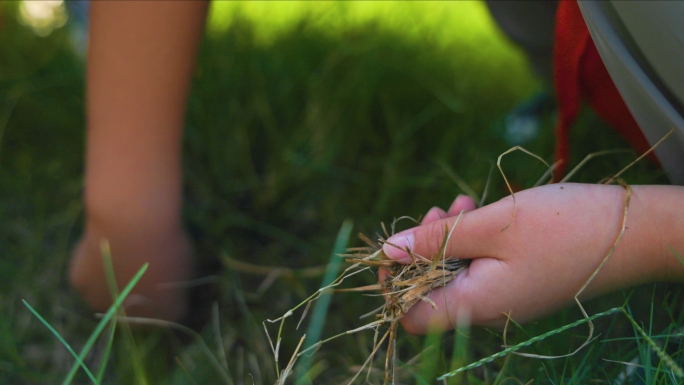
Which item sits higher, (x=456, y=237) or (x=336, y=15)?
(x=336, y=15)

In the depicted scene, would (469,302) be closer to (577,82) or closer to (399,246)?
(399,246)

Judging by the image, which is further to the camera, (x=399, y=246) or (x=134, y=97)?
(x=134, y=97)

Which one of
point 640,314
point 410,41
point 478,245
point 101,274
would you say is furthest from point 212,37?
point 640,314

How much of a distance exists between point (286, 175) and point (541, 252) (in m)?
0.56

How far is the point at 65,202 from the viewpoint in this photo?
3.27ft

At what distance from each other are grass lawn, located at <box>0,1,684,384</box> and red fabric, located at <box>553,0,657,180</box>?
5 cm

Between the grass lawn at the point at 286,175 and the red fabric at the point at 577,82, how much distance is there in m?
0.05

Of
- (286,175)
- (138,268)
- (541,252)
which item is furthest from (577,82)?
(138,268)

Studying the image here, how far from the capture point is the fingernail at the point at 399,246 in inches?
23.2

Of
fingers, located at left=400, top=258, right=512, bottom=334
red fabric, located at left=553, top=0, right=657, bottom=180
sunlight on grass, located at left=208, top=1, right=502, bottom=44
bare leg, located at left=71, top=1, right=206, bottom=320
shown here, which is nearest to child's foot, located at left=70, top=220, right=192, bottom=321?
bare leg, located at left=71, top=1, right=206, bottom=320

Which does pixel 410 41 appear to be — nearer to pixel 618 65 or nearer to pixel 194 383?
pixel 618 65

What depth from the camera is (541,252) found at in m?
0.55

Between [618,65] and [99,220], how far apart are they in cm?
64

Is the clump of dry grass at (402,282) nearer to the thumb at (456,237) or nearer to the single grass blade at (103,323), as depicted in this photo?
the thumb at (456,237)
